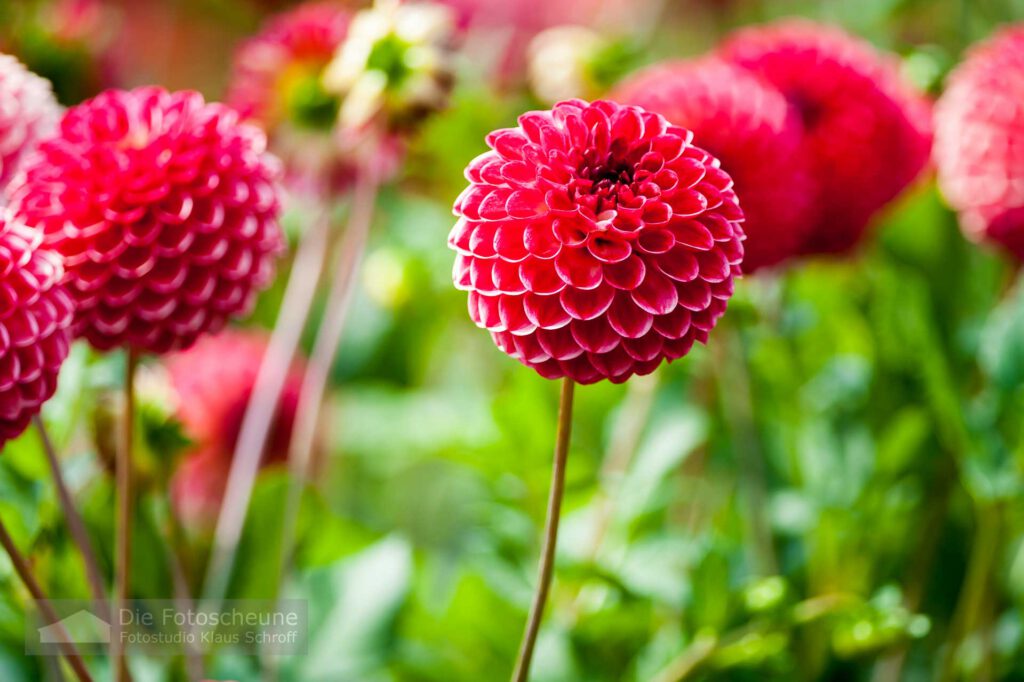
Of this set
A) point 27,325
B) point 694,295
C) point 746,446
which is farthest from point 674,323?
point 746,446

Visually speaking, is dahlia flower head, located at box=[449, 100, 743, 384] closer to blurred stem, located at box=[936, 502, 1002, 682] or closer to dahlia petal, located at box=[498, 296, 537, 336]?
dahlia petal, located at box=[498, 296, 537, 336]

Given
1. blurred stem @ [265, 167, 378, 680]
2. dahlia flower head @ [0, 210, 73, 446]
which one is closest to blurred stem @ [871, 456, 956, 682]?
blurred stem @ [265, 167, 378, 680]

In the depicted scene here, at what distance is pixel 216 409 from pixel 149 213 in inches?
11.3

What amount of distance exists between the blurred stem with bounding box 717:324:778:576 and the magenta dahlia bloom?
0.22 metres

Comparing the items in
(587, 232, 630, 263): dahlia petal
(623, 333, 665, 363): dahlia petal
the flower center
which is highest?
the flower center

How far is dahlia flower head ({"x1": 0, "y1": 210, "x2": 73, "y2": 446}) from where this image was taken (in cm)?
24

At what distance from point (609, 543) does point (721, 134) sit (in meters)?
0.20

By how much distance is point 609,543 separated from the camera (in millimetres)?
469

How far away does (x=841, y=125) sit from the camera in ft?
1.42

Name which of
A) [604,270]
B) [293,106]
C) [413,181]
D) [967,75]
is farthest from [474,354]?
[604,270]

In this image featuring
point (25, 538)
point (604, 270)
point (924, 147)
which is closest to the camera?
point (604, 270)

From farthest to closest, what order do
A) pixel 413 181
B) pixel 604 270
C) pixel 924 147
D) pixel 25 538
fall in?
pixel 413 181
pixel 924 147
pixel 25 538
pixel 604 270

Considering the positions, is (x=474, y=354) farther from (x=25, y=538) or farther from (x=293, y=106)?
(x=25, y=538)

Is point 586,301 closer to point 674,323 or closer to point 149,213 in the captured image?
point 674,323
